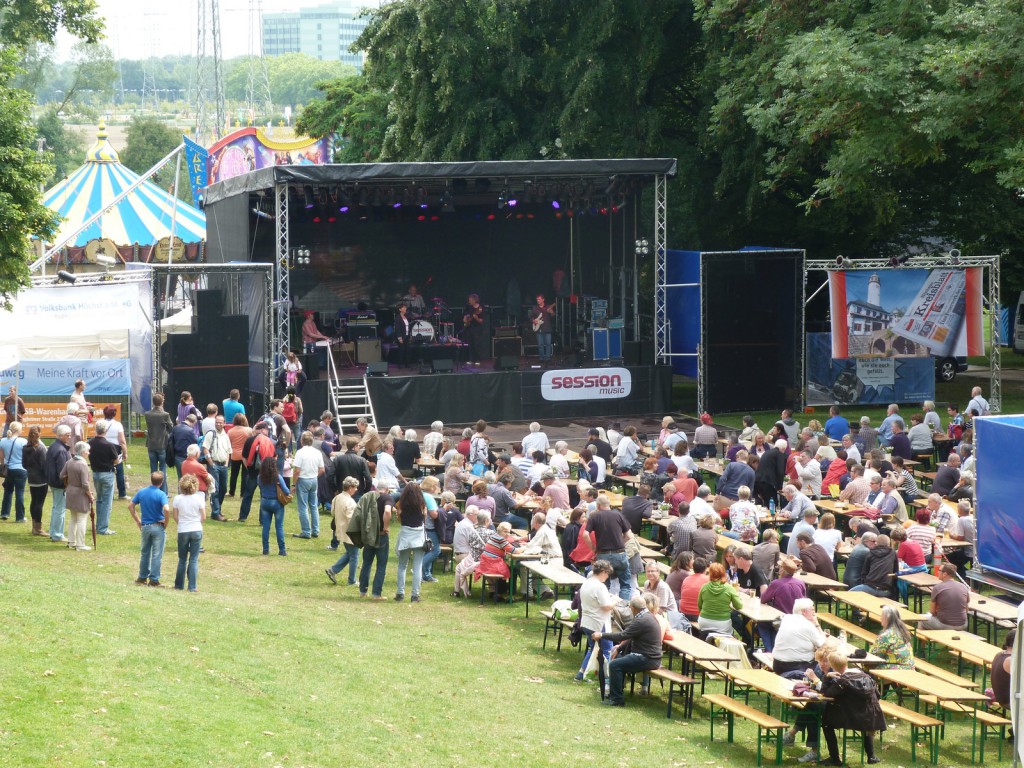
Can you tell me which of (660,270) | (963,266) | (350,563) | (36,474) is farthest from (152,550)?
(963,266)

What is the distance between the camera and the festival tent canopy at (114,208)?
146ft

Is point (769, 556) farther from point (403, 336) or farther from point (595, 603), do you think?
point (403, 336)

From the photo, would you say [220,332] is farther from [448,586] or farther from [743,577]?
[743,577]

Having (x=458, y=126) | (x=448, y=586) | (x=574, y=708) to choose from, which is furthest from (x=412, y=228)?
(x=574, y=708)

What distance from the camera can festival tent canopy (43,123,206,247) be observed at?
146 feet

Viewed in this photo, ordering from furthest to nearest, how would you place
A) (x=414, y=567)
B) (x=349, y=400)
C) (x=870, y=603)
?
1. (x=349, y=400)
2. (x=414, y=567)
3. (x=870, y=603)

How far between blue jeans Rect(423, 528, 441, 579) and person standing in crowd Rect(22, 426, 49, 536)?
4.63 m

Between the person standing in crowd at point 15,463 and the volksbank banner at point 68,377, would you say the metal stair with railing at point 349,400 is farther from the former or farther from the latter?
the person standing in crowd at point 15,463

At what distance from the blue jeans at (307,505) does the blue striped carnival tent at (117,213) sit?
2706 centimetres

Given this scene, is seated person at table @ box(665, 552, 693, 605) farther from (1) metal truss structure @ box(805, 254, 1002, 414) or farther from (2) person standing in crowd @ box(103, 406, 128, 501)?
(1) metal truss structure @ box(805, 254, 1002, 414)

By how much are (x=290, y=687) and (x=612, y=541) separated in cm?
431

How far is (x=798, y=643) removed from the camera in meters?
11.0

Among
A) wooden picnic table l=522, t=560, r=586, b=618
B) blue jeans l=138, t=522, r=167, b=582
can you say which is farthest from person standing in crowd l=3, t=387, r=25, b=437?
wooden picnic table l=522, t=560, r=586, b=618

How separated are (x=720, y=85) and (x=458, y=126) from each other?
20.1ft
